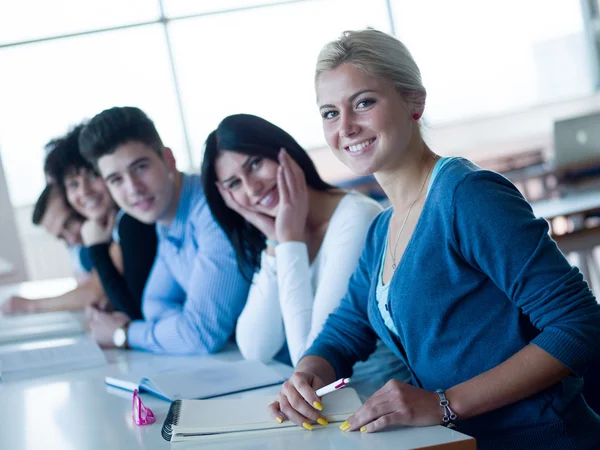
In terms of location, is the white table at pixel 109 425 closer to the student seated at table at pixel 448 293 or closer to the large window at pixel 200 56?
the student seated at table at pixel 448 293

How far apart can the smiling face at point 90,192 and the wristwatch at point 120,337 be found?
0.96m

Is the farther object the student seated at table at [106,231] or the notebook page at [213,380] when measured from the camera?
the student seated at table at [106,231]

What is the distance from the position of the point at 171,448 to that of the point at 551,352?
23.8 inches

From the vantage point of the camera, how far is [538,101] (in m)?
8.77

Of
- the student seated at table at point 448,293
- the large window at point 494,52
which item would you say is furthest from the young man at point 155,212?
the large window at point 494,52

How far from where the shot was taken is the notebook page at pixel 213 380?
5.11ft

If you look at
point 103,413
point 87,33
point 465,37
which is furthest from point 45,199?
point 465,37

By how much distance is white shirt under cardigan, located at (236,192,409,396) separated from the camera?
177 cm

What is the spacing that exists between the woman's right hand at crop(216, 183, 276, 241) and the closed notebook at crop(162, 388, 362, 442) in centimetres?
73

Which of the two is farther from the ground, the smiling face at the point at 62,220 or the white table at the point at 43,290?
the smiling face at the point at 62,220

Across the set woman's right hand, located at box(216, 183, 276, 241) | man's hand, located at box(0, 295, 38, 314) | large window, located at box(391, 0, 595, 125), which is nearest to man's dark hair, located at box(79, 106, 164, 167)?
woman's right hand, located at box(216, 183, 276, 241)

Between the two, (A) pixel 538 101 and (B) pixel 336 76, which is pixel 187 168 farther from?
(B) pixel 336 76

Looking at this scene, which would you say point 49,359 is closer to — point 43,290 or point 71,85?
point 43,290

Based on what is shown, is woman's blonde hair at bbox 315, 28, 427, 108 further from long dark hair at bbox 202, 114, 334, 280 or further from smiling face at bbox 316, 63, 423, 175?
long dark hair at bbox 202, 114, 334, 280
